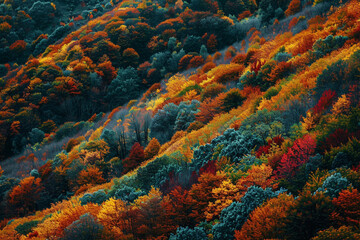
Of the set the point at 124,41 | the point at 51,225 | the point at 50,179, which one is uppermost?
the point at 124,41

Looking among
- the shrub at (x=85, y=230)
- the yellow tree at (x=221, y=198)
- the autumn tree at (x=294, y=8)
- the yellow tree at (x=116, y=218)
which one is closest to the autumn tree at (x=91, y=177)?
the yellow tree at (x=116, y=218)

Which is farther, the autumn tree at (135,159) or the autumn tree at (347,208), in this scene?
the autumn tree at (135,159)

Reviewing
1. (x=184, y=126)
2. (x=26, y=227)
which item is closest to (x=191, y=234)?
(x=26, y=227)

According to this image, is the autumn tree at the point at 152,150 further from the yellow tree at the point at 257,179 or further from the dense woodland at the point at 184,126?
the yellow tree at the point at 257,179

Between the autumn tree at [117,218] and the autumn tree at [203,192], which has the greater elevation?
the autumn tree at [203,192]

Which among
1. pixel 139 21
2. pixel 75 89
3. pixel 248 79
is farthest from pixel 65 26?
pixel 248 79

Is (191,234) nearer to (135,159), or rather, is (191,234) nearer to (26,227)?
(26,227)

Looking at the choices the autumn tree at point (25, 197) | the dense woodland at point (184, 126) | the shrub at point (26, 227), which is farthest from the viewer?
the autumn tree at point (25, 197)

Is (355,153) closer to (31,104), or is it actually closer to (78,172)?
(78,172)
